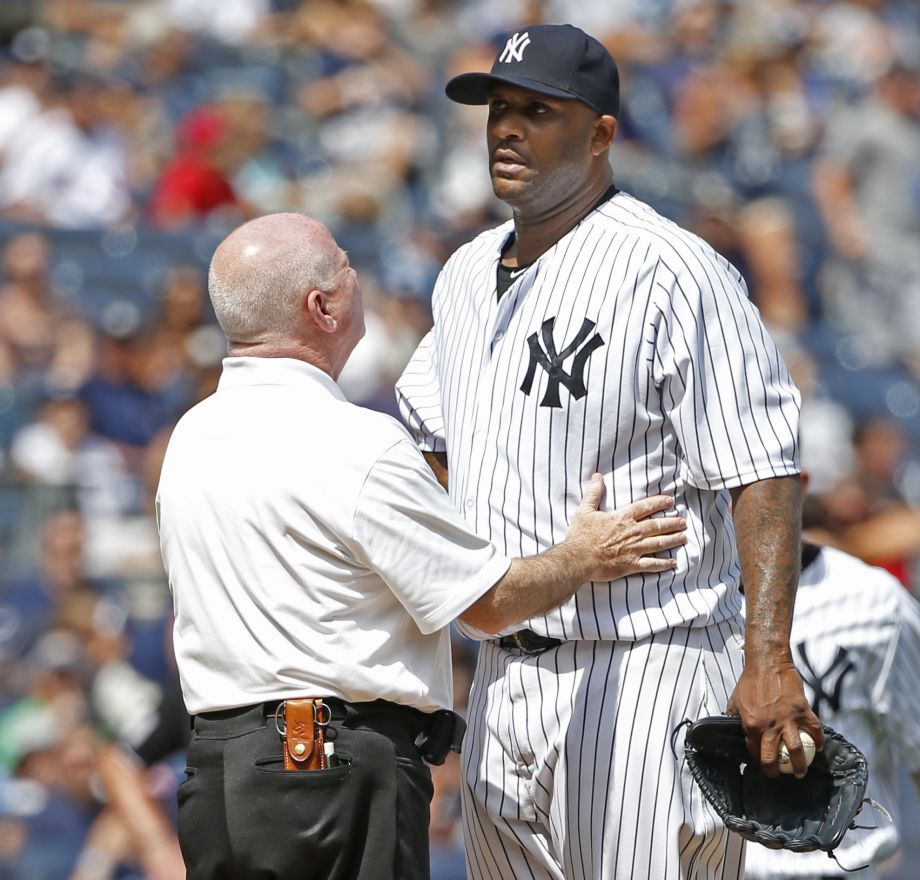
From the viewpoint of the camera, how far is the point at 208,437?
2848 mm

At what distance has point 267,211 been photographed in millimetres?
8484

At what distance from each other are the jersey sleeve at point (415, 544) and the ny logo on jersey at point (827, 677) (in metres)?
1.40

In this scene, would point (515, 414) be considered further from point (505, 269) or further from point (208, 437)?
point (208, 437)

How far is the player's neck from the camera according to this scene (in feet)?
10.4

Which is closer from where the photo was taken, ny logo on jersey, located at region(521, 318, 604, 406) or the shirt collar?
the shirt collar

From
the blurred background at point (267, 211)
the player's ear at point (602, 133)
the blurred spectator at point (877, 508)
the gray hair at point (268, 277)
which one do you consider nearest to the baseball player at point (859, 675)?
the blurred background at point (267, 211)

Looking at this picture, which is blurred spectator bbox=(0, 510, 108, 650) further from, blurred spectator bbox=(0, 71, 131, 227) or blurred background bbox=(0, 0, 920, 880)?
blurred spectator bbox=(0, 71, 131, 227)

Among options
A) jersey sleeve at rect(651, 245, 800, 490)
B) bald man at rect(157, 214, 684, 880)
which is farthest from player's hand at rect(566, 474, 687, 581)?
jersey sleeve at rect(651, 245, 800, 490)

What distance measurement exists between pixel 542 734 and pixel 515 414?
0.64 metres

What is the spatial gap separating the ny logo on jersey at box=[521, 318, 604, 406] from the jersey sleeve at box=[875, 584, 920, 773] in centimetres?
142

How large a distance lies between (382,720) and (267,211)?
19.8ft

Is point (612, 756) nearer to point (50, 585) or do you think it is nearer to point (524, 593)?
point (524, 593)

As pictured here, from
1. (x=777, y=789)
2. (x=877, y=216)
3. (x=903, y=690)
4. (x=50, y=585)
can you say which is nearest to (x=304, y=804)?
(x=777, y=789)

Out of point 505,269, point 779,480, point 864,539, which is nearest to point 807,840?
point 779,480
